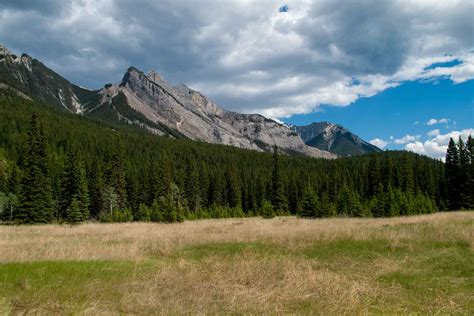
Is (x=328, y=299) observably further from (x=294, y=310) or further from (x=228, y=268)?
(x=228, y=268)

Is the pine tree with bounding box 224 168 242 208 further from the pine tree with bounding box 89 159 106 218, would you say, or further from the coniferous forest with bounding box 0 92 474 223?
the pine tree with bounding box 89 159 106 218

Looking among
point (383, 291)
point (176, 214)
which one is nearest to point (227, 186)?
point (176, 214)

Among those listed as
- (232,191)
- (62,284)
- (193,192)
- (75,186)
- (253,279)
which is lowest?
(253,279)

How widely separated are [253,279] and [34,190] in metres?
45.1

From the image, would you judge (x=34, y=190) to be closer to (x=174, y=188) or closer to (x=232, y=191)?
(x=174, y=188)

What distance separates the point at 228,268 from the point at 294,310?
14.5ft

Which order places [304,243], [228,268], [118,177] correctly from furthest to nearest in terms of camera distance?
[118,177] < [304,243] < [228,268]

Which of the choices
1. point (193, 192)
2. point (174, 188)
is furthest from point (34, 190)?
point (193, 192)

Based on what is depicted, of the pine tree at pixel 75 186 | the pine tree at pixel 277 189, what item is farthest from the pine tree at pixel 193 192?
the pine tree at pixel 75 186

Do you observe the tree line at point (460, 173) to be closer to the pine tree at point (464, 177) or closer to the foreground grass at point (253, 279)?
the pine tree at point (464, 177)

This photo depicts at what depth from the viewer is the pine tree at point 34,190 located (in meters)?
47.5

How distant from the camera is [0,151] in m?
108

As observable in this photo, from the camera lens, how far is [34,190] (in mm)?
48125

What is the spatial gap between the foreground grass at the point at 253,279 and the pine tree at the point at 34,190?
34.2 m
